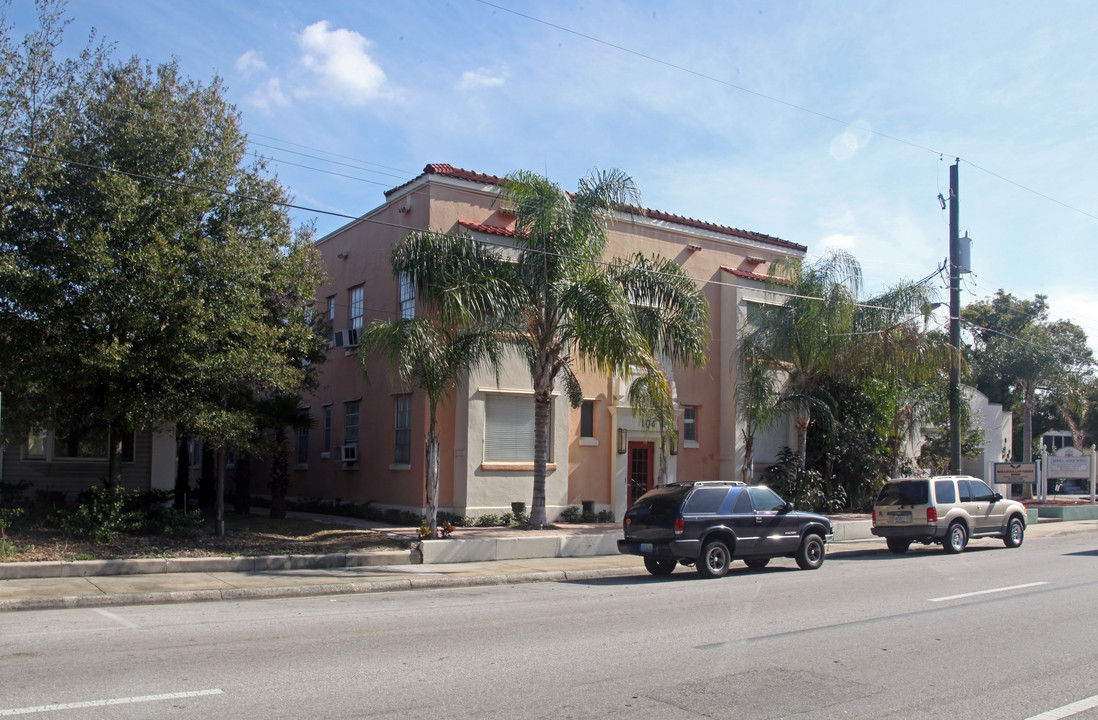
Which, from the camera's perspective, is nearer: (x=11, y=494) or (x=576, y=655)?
(x=576, y=655)

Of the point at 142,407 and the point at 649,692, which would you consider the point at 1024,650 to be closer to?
the point at 649,692

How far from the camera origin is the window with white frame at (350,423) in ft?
80.8

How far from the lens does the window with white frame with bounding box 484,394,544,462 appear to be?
2152 cm

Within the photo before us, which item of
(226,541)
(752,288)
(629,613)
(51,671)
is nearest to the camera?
(51,671)

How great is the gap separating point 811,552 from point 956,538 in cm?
509

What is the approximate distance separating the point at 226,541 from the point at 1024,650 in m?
13.3

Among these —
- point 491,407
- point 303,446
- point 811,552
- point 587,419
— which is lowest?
point 811,552

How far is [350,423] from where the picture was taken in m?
25.0

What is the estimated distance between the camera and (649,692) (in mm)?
6902

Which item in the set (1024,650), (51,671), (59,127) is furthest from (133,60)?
(1024,650)

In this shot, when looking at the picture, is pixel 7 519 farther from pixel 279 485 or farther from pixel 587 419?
pixel 587 419

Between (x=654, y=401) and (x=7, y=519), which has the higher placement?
(x=654, y=401)

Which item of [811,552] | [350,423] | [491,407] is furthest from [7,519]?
[811,552]

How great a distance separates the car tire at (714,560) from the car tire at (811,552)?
6.01 feet
